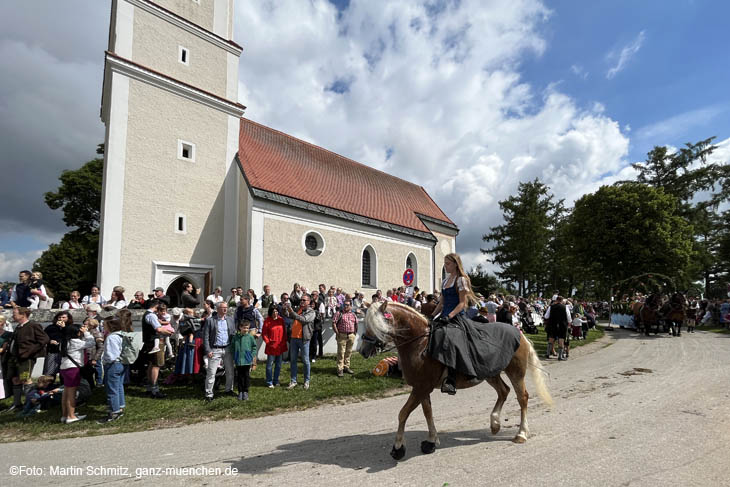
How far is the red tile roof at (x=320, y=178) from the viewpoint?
1920 cm

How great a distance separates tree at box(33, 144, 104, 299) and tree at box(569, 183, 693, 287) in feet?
114

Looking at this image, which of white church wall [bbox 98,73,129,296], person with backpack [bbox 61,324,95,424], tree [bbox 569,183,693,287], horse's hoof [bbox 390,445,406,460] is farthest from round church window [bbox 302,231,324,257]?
tree [bbox 569,183,693,287]

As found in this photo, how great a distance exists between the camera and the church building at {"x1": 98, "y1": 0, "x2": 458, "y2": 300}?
14.5 metres

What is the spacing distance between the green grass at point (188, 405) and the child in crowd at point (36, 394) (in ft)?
0.62

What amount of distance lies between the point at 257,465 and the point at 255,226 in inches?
522

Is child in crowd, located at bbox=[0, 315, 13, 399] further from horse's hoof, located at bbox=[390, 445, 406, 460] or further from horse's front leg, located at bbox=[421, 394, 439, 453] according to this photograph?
horse's front leg, located at bbox=[421, 394, 439, 453]

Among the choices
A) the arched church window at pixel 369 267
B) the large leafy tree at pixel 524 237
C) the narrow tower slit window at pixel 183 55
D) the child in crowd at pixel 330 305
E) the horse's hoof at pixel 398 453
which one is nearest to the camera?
the horse's hoof at pixel 398 453

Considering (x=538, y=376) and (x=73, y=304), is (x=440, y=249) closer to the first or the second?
(x=73, y=304)

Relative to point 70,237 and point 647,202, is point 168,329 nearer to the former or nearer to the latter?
point 70,237

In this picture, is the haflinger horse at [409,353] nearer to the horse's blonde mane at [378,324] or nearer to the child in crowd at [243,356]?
the horse's blonde mane at [378,324]

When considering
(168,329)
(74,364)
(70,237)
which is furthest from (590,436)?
(70,237)

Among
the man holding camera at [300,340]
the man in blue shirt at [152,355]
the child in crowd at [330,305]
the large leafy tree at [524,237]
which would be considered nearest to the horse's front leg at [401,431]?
the man holding camera at [300,340]

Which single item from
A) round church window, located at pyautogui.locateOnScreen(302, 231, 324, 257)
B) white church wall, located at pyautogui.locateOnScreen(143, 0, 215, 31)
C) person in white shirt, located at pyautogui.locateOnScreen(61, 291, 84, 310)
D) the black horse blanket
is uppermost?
white church wall, located at pyautogui.locateOnScreen(143, 0, 215, 31)

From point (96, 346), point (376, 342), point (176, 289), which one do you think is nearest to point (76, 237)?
point (176, 289)
